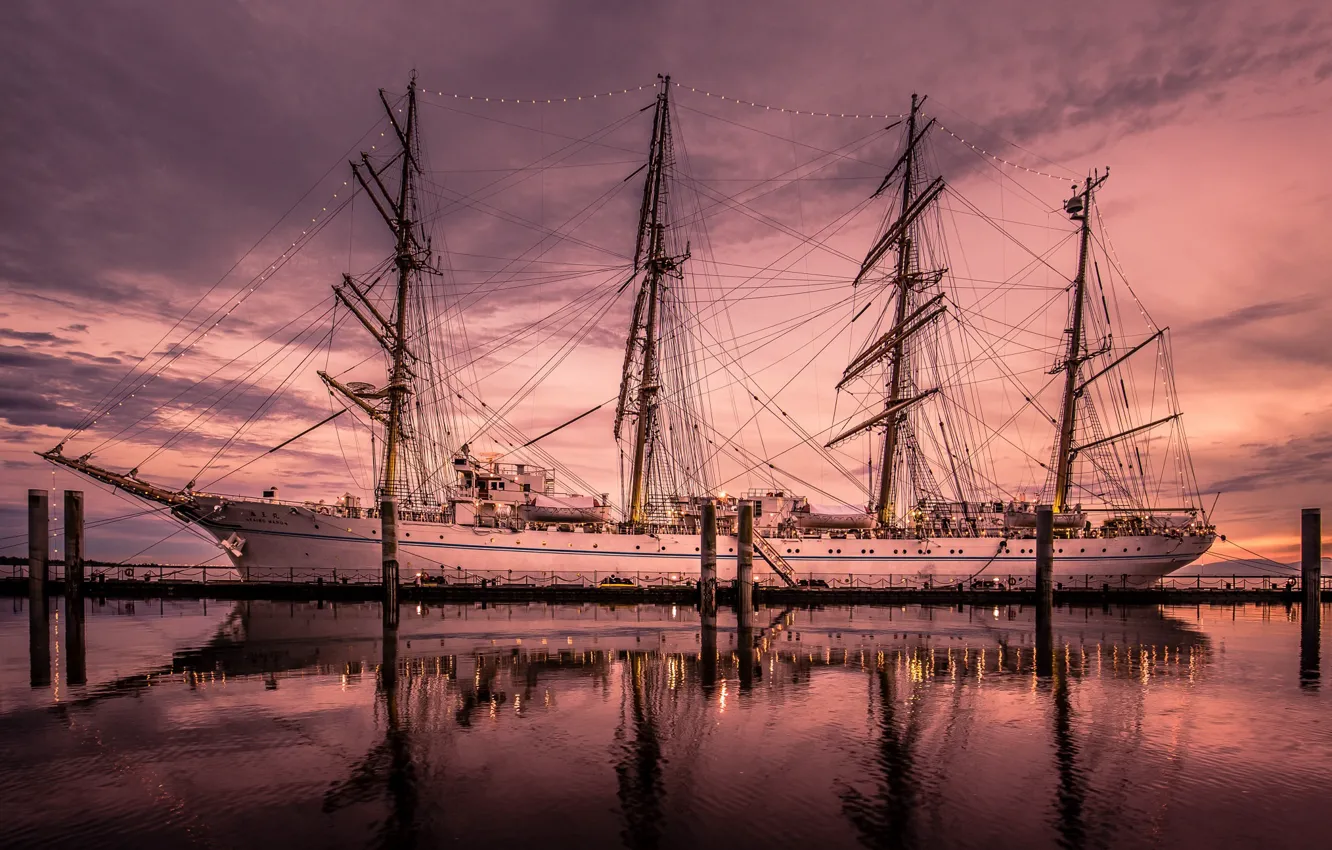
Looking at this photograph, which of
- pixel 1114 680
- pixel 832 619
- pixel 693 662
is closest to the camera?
→ pixel 1114 680

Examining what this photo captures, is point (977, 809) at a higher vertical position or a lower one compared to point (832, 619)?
higher

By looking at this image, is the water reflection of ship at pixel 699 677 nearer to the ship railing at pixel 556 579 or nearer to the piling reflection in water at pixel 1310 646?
the piling reflection in water at pixel 1310 646

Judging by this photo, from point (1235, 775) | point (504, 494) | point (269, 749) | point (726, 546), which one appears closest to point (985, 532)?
point (726, 546)

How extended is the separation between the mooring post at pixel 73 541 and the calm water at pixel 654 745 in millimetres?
13963

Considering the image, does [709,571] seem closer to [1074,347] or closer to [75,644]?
[75,644]

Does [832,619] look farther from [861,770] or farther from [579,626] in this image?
[861,770]

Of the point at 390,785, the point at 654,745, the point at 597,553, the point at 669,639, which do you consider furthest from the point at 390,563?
the point at 390,785

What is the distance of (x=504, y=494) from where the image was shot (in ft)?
181

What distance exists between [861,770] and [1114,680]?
12502 millimetres

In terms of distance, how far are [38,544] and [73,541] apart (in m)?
2.78

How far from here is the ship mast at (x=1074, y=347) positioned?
63.6m

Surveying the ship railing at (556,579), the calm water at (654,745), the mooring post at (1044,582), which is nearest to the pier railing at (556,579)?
the ship railing at (556,579)

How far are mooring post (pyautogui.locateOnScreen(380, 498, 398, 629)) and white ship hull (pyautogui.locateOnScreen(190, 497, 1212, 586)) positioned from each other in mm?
10749

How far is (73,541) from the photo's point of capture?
39.7 metres
